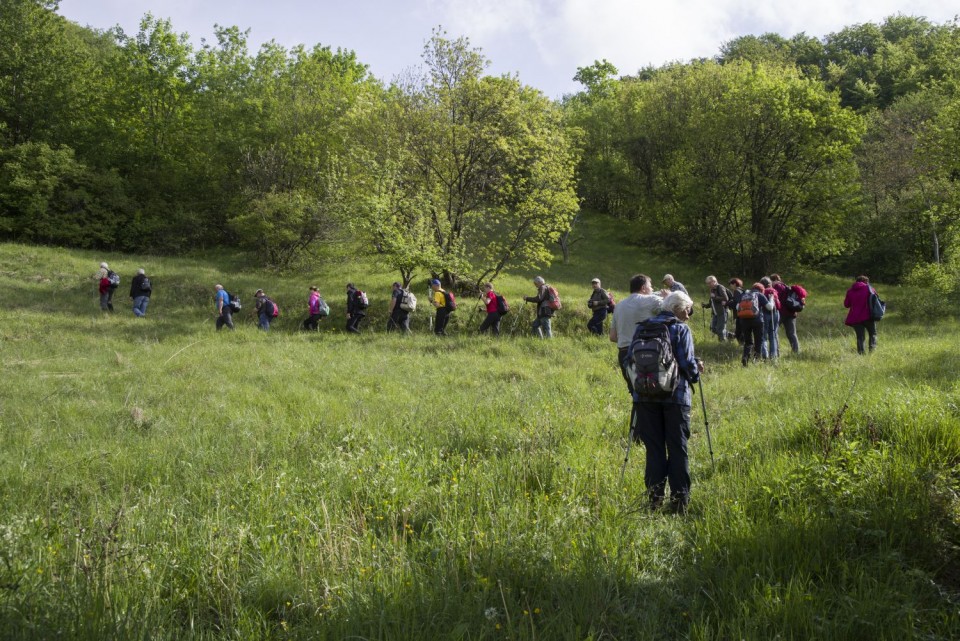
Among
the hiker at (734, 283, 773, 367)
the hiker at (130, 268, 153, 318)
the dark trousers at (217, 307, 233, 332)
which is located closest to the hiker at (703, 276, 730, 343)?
the hiker at (734, 283, 773, 367)

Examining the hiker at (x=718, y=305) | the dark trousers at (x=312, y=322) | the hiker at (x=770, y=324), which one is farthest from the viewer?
the dark trousers at (x=312, y=322)

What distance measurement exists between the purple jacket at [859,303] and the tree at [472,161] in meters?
11.2

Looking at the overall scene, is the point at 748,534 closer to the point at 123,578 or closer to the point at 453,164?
the point at 123,578

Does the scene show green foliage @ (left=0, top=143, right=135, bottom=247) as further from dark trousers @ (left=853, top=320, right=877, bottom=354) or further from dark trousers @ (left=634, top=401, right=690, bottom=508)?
dark trousers @ (left=853, top=320, right=877, bottom=354)

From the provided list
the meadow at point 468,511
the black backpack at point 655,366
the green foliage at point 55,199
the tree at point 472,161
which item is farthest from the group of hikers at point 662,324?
the green foliage at point 55,199

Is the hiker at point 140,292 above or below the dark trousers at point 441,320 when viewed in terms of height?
above

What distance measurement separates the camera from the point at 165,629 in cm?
286

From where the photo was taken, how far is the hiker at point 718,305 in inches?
551

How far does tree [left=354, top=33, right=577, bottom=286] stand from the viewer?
20.6m

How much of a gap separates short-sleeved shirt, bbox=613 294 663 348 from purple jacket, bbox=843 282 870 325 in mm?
7859

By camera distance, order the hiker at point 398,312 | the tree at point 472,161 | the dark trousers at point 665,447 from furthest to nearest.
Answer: the tree at point 472,161 → the hiker at point 398,312 → the dark trousers at point 665,447

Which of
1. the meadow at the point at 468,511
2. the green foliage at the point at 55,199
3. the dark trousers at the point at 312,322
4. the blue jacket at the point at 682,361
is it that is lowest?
the meadow at the point at 468,511

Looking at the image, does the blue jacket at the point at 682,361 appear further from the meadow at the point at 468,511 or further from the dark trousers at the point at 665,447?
the meadow at the point at 468,511

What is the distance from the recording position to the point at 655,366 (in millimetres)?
4430
